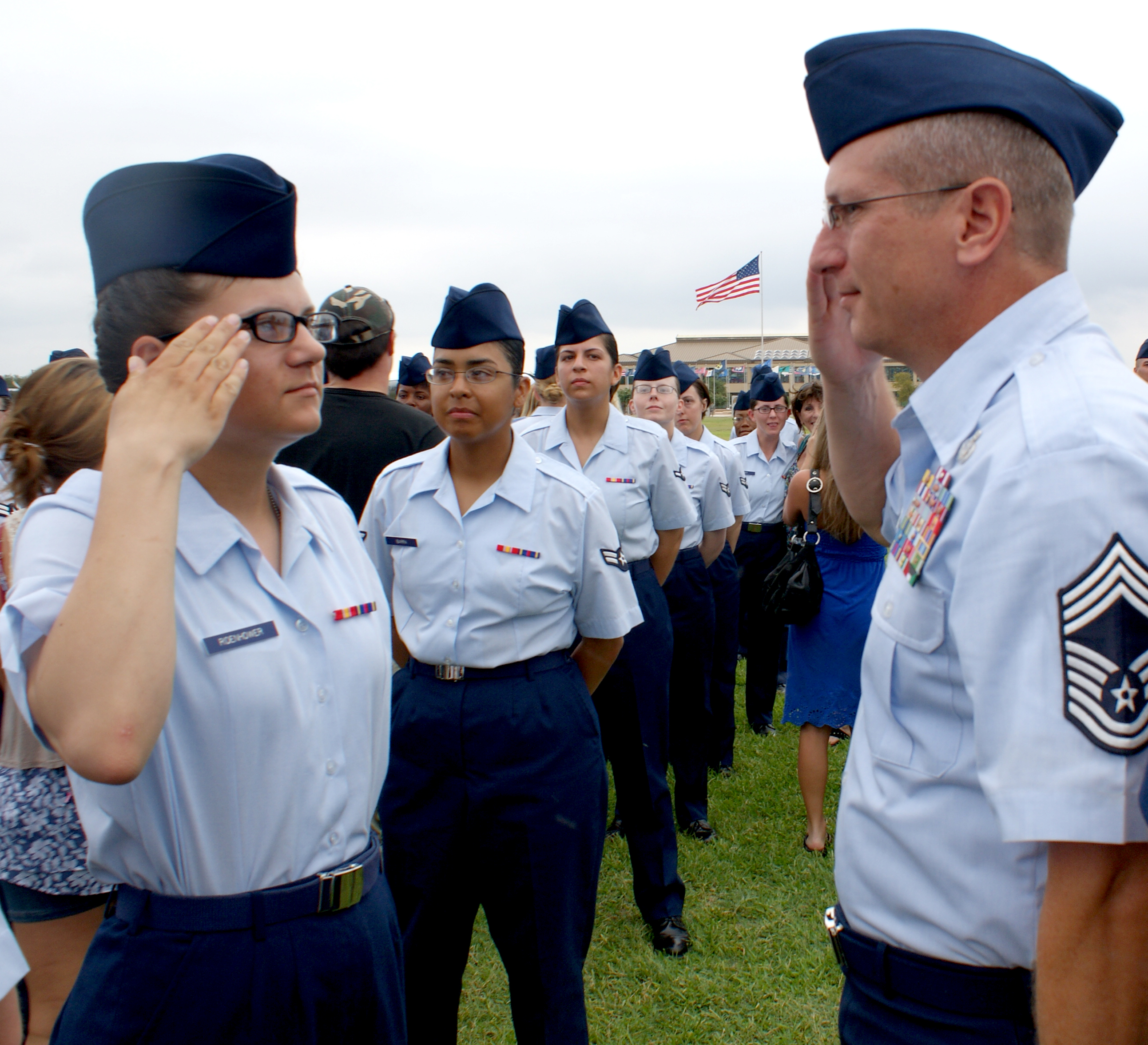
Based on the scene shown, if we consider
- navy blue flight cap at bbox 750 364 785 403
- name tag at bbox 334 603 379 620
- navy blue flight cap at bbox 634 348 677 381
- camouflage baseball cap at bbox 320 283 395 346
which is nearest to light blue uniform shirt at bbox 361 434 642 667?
camouflage baseball cap at bbox 320 283 395 346

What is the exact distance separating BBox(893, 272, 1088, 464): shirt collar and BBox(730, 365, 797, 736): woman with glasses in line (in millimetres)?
5469

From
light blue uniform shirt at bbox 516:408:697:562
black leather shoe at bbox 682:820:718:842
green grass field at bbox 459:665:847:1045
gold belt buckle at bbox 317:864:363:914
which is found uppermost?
gold belt buckle at bbox 317:864:363:914

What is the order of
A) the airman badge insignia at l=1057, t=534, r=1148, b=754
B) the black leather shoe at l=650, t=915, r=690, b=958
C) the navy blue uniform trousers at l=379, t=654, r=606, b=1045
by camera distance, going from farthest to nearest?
the black leather shoe at l=650, t=915, r=690, b=958 < the navy blue uniform trousers at l=379, t=654, r=606, b=1045 < the airman badge insignia at l=1057, t=534, r=1148, b=754

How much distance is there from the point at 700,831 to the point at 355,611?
12.5ft

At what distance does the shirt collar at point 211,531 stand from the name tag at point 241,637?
13 cm

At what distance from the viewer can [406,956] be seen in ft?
Result: 8.86

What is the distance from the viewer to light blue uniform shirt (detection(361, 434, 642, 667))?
9.05 ft

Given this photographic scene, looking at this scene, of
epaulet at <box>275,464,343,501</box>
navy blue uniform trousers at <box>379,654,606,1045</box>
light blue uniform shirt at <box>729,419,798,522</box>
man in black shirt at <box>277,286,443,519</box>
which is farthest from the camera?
light blue uniform shirt at <box>729,419,798,522</box>

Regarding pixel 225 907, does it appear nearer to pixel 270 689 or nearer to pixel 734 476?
pixel 270 689

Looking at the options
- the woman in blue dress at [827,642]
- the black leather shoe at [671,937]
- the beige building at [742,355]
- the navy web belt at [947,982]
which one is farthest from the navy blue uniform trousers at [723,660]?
the beige building at [742,355]

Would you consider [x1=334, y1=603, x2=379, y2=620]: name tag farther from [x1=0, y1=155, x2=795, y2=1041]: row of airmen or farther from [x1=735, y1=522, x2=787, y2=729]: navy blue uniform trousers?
[x1=735, y1=522, x2=787, y2=729]: navy blue uniform trousers

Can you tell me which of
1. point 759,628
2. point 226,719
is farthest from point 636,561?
point 226,719

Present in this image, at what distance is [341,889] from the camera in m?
1.57

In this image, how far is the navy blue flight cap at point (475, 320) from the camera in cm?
312
